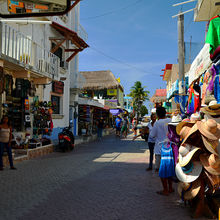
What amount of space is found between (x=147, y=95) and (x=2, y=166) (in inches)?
2199

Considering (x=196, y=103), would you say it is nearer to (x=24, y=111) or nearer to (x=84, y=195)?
(x=84, y=195)

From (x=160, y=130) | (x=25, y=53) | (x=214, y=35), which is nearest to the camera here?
(x=160, y=130)

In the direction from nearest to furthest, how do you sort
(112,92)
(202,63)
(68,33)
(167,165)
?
(167,165), (202,63), (68,33), (112,92)

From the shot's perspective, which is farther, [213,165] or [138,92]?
[138,92]

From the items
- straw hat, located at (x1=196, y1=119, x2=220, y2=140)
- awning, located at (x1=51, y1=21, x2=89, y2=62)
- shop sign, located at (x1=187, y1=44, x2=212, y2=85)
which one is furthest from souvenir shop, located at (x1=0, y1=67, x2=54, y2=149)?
straw hat, located at (x1=196, y1=119, x2=220, y2=140)

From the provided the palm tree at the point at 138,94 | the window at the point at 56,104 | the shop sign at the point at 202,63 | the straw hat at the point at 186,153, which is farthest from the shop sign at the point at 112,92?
the straw hat at the point at 186,153

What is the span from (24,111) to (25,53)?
105 inches

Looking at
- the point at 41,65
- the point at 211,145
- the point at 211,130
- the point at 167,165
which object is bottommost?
the point at 167,165

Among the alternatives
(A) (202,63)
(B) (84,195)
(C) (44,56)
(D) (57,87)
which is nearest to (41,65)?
(C) (44,56)

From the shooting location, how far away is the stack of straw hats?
3.69 meters

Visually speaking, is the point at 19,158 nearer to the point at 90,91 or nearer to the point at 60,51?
the point at 60,51

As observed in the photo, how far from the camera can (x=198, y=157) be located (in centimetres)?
398

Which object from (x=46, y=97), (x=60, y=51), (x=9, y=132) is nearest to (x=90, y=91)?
(x=60, y=51)

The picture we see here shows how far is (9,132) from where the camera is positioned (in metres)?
7.74
